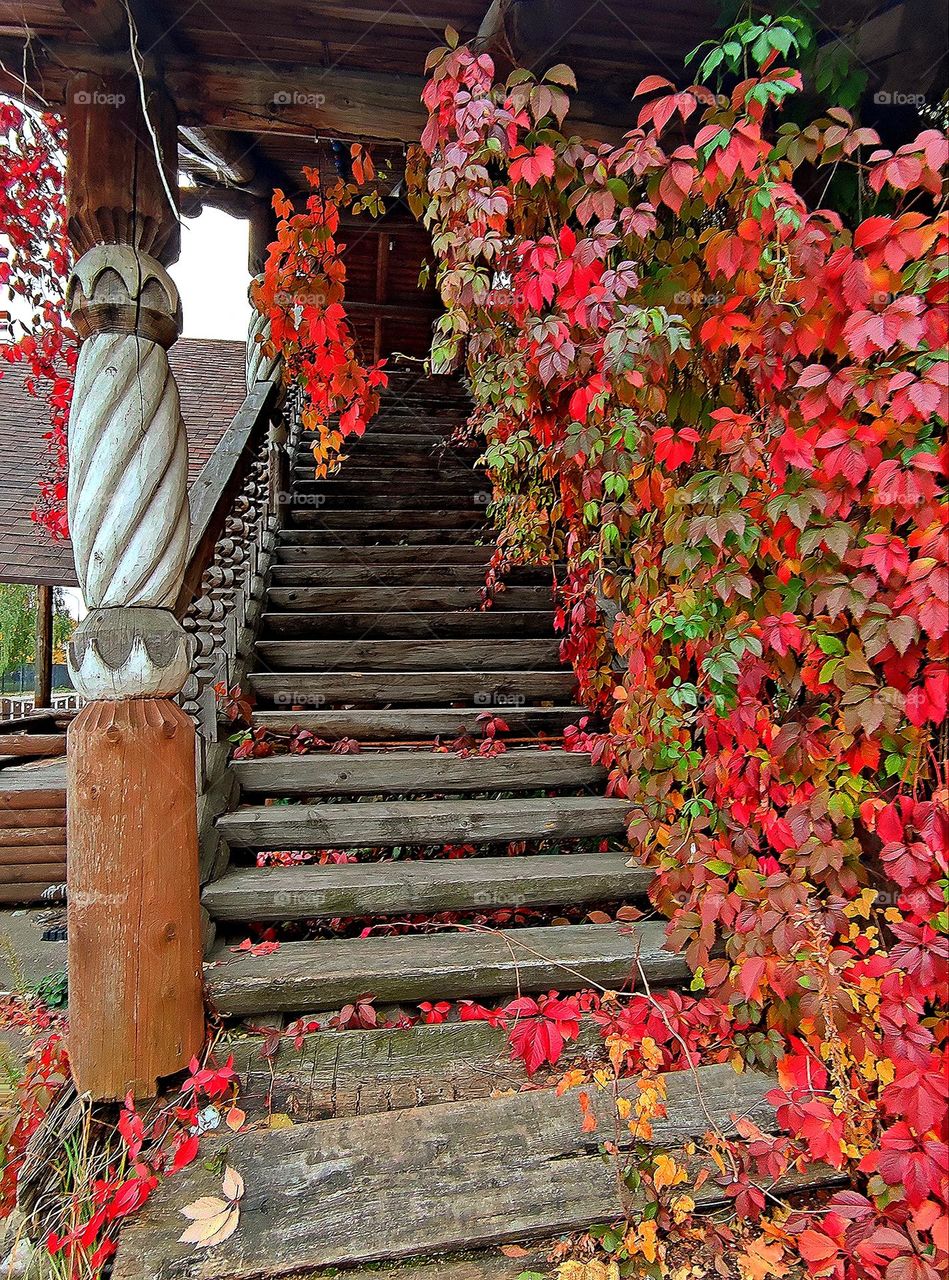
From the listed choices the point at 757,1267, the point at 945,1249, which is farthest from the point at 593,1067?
the point at 945,1249

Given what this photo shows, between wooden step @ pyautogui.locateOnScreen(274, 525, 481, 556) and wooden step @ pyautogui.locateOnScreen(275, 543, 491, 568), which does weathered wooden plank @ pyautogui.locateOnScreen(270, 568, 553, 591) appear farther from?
wooden step @ pyautogui.locateOnScreen(274, 525, 481, 556)

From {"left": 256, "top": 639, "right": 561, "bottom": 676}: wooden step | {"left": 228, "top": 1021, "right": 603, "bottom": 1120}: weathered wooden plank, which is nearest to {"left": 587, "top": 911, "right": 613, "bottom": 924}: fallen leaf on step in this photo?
{"left": 228, "top": 1021, "right": 603, "bottom": 1120}: weathered wooden plank

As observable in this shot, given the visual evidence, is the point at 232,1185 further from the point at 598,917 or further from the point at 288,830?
the point at 598,917

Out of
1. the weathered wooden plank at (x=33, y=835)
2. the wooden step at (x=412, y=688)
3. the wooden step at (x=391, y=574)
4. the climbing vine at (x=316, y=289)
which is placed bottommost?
the weathered wooden plank at (x=33, y=835)

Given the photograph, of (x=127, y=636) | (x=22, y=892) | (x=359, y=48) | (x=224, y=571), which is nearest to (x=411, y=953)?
(x=127, y=636)

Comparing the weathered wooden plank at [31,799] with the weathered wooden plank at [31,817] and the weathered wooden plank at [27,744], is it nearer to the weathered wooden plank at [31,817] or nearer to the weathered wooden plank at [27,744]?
the weathered wooden plank at [31,817]

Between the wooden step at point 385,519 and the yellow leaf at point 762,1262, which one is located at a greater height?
the wooden step at point 385,519

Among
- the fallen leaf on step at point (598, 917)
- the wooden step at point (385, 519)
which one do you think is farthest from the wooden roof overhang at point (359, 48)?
the fallen leaf on step at point (598, 917)

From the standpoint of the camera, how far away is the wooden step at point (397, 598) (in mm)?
4137

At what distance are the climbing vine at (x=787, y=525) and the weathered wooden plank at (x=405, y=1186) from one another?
0.24 m

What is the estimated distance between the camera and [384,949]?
7.36 ft

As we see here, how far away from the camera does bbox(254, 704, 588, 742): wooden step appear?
319cm

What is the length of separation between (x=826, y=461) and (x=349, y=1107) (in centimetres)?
224

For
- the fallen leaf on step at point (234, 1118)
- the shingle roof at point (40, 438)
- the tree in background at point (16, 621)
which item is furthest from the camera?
the tree in background at point (16, 621)
